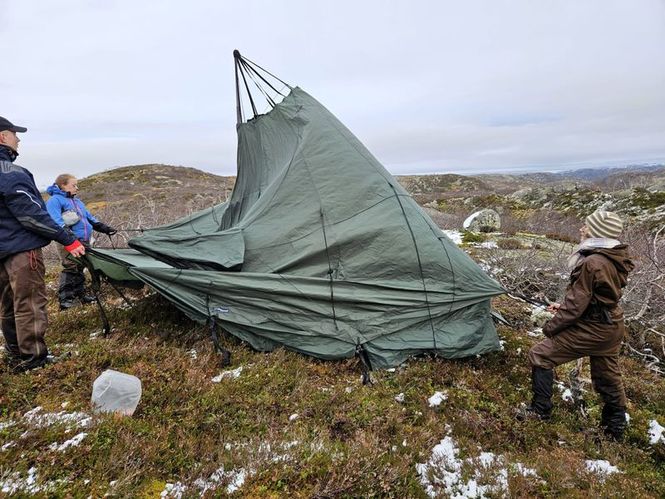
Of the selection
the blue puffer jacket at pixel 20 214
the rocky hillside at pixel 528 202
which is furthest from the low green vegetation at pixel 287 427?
the rocky hillside at pixel 528 202

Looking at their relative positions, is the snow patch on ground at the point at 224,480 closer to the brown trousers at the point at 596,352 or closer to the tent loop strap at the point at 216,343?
the tent loop strap at the point at 216,343

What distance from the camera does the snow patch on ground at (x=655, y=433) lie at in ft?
13.2

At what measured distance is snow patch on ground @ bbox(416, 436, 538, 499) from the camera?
3281 millimetres

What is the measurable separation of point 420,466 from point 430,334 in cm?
202

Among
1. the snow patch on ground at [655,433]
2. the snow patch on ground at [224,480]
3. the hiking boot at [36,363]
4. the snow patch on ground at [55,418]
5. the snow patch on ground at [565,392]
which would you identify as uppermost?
the hiking boot at [36,363]

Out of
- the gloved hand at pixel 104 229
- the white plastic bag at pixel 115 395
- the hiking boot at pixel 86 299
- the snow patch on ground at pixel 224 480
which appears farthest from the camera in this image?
the hiking boot at pixel 86 299

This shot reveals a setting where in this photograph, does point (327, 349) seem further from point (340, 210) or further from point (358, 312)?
point (340, 210)

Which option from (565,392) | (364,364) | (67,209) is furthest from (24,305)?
(565,392)

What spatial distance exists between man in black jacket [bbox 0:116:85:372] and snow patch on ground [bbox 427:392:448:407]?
14.9ft

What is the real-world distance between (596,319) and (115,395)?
506cm

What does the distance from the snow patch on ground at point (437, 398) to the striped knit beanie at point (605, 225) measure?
8.13 feet

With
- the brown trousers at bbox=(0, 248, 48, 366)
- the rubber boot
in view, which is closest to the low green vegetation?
the rubber boot

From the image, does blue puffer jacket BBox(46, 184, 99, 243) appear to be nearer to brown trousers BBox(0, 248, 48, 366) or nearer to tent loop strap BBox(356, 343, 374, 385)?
brown trousers BBox(0, 248, 48, 366)

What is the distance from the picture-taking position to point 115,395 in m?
3.82
